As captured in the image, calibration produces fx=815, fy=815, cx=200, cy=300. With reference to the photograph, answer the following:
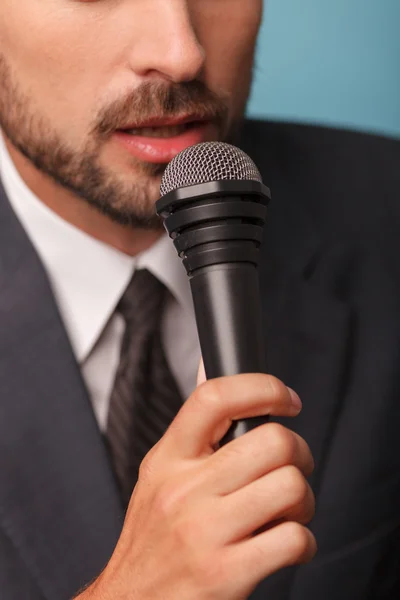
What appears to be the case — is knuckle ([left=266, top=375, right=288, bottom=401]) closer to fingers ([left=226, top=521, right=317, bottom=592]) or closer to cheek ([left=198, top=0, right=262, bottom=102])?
fingers ([left=226, top=521, right=317, bottom=592])

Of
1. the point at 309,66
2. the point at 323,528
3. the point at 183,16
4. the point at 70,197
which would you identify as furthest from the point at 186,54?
the point at 309,66

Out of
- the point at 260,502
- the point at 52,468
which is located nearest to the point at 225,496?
the point at 260,502

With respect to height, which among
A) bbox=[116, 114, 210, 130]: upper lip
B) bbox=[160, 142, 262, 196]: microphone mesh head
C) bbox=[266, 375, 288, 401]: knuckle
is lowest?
bbox=[266, 375, 288, 401]: knuckle

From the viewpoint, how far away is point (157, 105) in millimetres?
869

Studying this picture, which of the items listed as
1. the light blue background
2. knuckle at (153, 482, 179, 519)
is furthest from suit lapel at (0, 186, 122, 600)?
the light blue background

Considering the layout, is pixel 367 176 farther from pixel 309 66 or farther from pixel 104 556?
pixel 104 556

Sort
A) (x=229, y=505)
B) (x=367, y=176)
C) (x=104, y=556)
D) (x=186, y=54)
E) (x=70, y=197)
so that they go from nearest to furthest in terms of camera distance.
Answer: (x=229, y=505) < (x=186, y=54) < (x=104, y=556) < (x=70, y=197) < (x=367, y=176)

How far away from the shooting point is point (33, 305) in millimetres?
1010

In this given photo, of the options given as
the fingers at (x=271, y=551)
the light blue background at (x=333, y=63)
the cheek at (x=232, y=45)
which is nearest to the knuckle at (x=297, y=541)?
the fingers at (x=271, y=551)

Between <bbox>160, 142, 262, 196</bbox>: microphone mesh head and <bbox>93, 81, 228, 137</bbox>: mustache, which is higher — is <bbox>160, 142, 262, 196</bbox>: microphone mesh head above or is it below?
above

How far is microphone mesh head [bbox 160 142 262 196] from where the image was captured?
0.64m

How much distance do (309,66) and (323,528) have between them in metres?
0.89

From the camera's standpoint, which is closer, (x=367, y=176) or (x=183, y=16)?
(x=183, y=16)

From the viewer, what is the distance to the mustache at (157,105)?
0.87m
